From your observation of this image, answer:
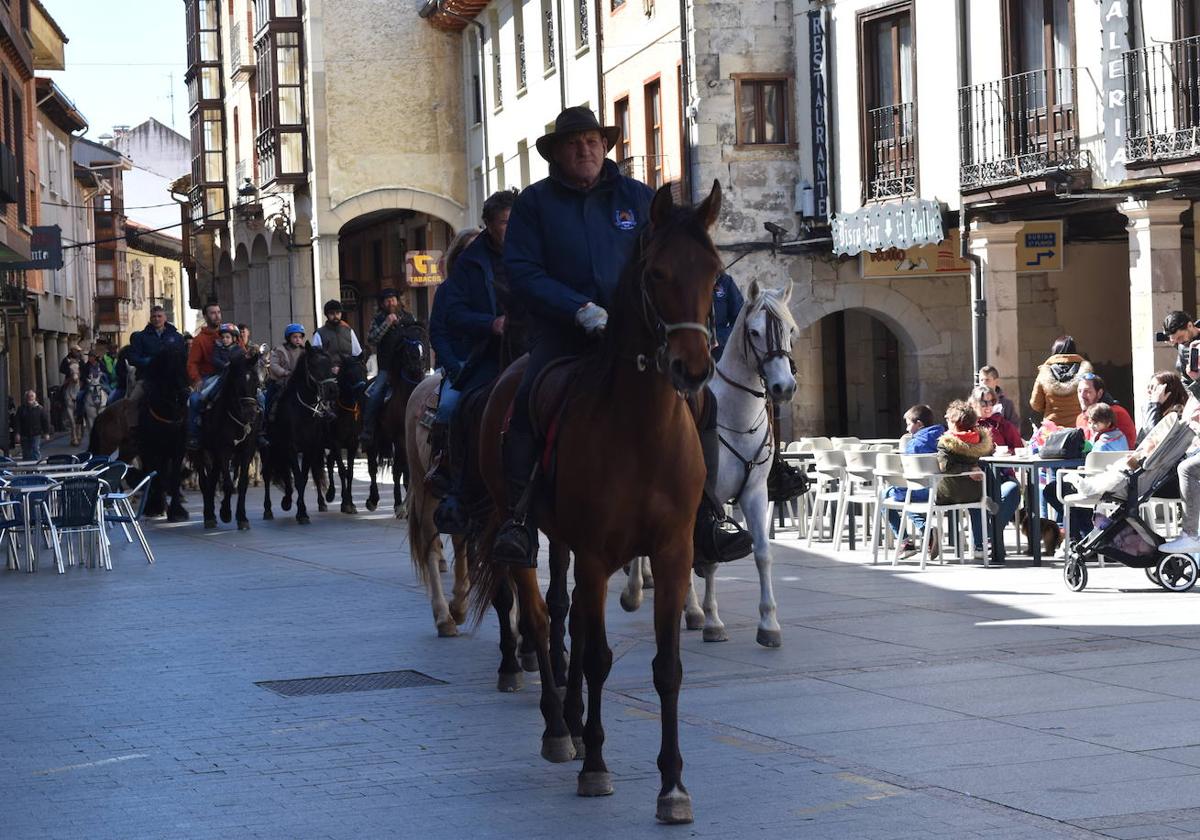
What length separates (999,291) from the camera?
84.9ft

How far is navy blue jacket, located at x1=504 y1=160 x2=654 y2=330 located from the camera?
8039 mm

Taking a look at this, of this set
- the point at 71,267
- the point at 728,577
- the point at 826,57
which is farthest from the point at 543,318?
the point at 71,267

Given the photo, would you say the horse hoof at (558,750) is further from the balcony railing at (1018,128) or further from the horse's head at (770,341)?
the balcony railing at (1018,128)

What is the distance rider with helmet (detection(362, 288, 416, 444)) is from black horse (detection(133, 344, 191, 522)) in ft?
10.7

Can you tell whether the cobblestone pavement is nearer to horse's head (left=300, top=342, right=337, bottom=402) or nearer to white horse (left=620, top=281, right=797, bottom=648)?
white horse (left=620, top=281, right=797, bottom=648)

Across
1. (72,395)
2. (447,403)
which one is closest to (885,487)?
(447,403)

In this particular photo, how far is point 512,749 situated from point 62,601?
305 inches

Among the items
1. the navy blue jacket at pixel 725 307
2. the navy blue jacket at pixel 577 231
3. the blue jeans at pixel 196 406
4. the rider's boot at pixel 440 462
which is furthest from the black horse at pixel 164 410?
the navy blue jacket at pixel 577 231

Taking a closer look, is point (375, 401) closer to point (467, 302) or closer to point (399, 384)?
point (399, 384)

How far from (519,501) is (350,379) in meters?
15.9

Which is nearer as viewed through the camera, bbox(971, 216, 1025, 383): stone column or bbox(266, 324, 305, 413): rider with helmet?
bbox(266, 324, 305, 413): rider with helmet

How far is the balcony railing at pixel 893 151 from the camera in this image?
2762 centimetres

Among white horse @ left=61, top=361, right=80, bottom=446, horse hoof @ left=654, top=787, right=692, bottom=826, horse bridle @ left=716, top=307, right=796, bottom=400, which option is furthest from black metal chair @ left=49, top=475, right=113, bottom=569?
white horse @ left=61, top=361, right=80, bottom=446

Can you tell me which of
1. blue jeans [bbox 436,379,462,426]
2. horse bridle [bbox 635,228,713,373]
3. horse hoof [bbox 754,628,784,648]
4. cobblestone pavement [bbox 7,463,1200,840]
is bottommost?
cobblestone pavement [bbox 7,463,1200,840]
